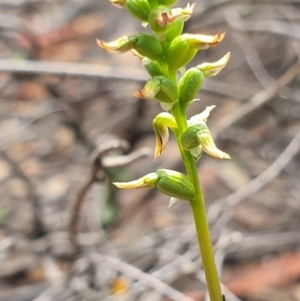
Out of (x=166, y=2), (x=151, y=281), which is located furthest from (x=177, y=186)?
(x=151, y=281)

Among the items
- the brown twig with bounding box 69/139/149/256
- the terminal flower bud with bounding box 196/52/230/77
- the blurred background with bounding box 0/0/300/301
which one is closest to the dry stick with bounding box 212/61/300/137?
the blurred background with bounding box 0/0/300/301

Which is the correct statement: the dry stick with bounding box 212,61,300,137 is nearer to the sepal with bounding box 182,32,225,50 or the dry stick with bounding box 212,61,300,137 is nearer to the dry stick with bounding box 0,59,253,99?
the dry stick with bounding box 0,59,253,99

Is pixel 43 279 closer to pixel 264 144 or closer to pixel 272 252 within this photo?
pixel 272 252

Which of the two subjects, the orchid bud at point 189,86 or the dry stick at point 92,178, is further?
the dry stick at point 92,178

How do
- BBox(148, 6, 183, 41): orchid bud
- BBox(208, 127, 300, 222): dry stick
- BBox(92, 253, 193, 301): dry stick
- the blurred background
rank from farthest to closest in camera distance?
BBox(208, 127, 300, 222): dry stick, the blurred background, BBox(92, 253, 193, 301): dry stick, BBox(148, 6, 183, 41): orchid bud

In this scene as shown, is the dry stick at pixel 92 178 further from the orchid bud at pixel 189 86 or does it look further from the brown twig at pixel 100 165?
the orchid bud at pixel 189 86

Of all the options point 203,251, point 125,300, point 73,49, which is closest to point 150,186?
point 203,251

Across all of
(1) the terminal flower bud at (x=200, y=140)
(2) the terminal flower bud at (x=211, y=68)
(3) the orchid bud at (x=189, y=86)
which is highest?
(2) the terminal flower bud at (x=211, y=68)

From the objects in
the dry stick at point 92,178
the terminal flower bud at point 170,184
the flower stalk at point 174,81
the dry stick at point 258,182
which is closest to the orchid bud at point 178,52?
the flower stalk at point 174,81
